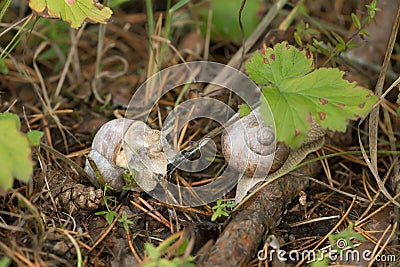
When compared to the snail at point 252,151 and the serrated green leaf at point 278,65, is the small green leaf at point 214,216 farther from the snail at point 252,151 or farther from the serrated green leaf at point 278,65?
the serrated green leaf at point 278,65

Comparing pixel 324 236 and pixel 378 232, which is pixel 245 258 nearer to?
pixel 324 236

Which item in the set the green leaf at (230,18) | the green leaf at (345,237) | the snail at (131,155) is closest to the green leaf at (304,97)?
the green leaf at (345,237)

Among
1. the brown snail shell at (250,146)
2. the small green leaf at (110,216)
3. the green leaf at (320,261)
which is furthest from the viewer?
the brown snail shell at (250,146)

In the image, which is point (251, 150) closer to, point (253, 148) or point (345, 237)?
point (253, 148)

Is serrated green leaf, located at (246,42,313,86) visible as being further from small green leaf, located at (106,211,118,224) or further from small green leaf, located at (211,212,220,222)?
small green leaf, located at (106,211,118,224)

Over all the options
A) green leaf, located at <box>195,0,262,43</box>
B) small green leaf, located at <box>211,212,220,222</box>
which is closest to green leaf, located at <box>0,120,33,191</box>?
small green leaf, located at <box>211,212,220,222</box>

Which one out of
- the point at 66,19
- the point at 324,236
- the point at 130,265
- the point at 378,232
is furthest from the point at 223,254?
the point at 66,19

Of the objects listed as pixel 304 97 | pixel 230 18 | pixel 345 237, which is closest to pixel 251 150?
pixel 304 97

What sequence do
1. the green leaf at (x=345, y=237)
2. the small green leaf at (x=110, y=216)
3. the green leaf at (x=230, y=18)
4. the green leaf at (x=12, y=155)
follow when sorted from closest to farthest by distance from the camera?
the green leaf at (x=12, y=155) < the green leaf at (x=345, y=237) < the small green leaf at (x=110, y=216) < the green leaf at (x=230, y=18)
